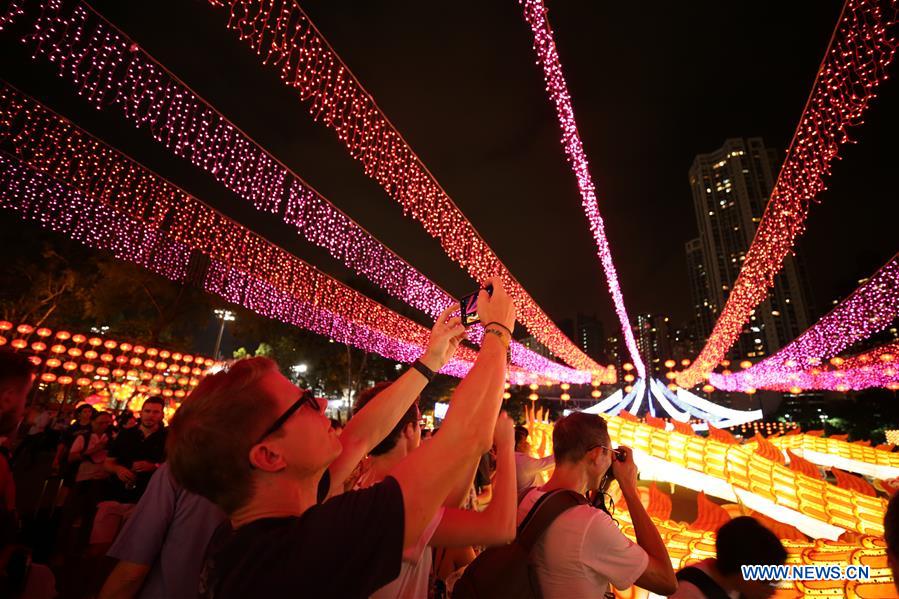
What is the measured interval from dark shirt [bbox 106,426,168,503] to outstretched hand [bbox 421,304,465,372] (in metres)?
3.96

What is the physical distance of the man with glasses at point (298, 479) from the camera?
0.83m

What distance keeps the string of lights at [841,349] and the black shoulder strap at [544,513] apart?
38.9 ft

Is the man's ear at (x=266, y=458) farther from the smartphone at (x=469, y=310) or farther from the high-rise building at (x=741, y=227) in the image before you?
the high-rise building at (x=741, y=227)

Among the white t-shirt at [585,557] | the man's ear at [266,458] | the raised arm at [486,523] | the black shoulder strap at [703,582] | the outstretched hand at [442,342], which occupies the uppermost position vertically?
the outstretched hand at [442,342]

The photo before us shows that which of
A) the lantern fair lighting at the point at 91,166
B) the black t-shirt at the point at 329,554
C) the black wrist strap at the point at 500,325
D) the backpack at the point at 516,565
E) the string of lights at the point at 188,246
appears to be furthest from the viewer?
the string of lights at the point at 188,246

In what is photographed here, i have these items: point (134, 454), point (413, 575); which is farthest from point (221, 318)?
point (413, 575)

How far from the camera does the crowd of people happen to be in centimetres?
85

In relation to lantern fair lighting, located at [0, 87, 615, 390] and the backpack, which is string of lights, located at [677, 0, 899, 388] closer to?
the backpack

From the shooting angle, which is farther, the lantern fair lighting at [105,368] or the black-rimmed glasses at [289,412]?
the lantern fair lighting at [105,368]

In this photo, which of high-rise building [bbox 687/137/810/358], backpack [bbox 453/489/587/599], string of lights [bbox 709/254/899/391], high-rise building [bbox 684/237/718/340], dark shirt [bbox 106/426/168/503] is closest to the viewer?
backpack [bbox 453/489/587/599]

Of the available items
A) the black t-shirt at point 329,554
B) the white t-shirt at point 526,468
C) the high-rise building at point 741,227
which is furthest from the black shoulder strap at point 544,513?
the high-rise building at point 741,227

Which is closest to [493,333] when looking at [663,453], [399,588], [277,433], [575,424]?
[277,433]

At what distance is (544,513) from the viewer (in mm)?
1673

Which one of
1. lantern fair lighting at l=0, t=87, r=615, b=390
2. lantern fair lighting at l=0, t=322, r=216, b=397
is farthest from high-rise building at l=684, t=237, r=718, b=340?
lantern fair lighting at l=0, t=87, r=615, b=390
